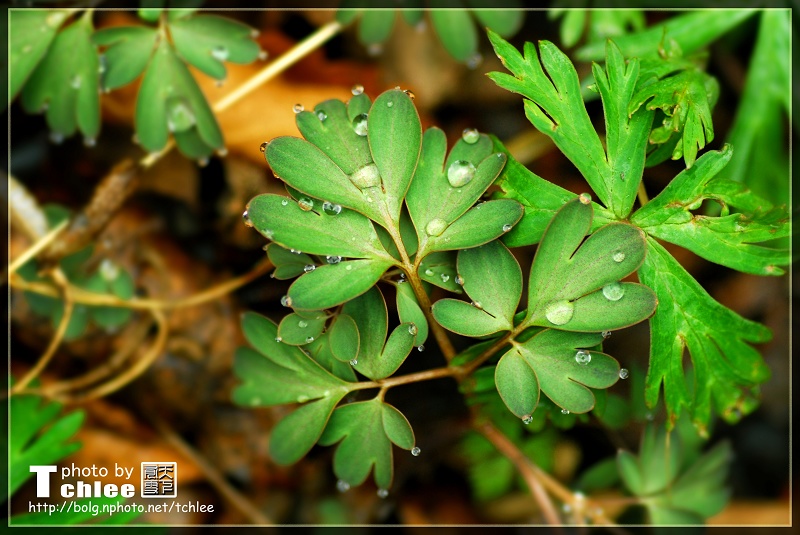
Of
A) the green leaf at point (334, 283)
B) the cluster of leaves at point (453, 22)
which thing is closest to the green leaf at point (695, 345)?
the green leaf at point (334, 283)

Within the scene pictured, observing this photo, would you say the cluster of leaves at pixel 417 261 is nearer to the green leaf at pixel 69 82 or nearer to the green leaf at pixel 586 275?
the green leaf at pixel 586 275

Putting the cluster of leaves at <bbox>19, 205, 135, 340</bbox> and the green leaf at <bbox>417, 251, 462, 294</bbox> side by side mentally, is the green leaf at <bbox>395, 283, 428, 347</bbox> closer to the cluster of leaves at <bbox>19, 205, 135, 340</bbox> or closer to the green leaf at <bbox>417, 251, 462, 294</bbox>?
the green leaf at <bbox>417, 251, 462, 294</bbox>

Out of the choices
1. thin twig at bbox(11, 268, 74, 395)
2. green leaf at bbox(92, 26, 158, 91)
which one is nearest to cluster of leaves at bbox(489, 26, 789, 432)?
green leaf at bbox(92, 26, 158, 91)

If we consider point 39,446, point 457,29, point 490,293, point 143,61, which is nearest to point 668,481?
point 490,293

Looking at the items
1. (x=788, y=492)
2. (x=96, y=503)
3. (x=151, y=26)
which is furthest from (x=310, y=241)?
(x=788, y=492)

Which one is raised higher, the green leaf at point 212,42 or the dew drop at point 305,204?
the green leaf at point 212,42

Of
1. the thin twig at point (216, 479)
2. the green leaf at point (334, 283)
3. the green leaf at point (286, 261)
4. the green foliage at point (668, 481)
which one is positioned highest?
the green leaf at point (334, 283)
